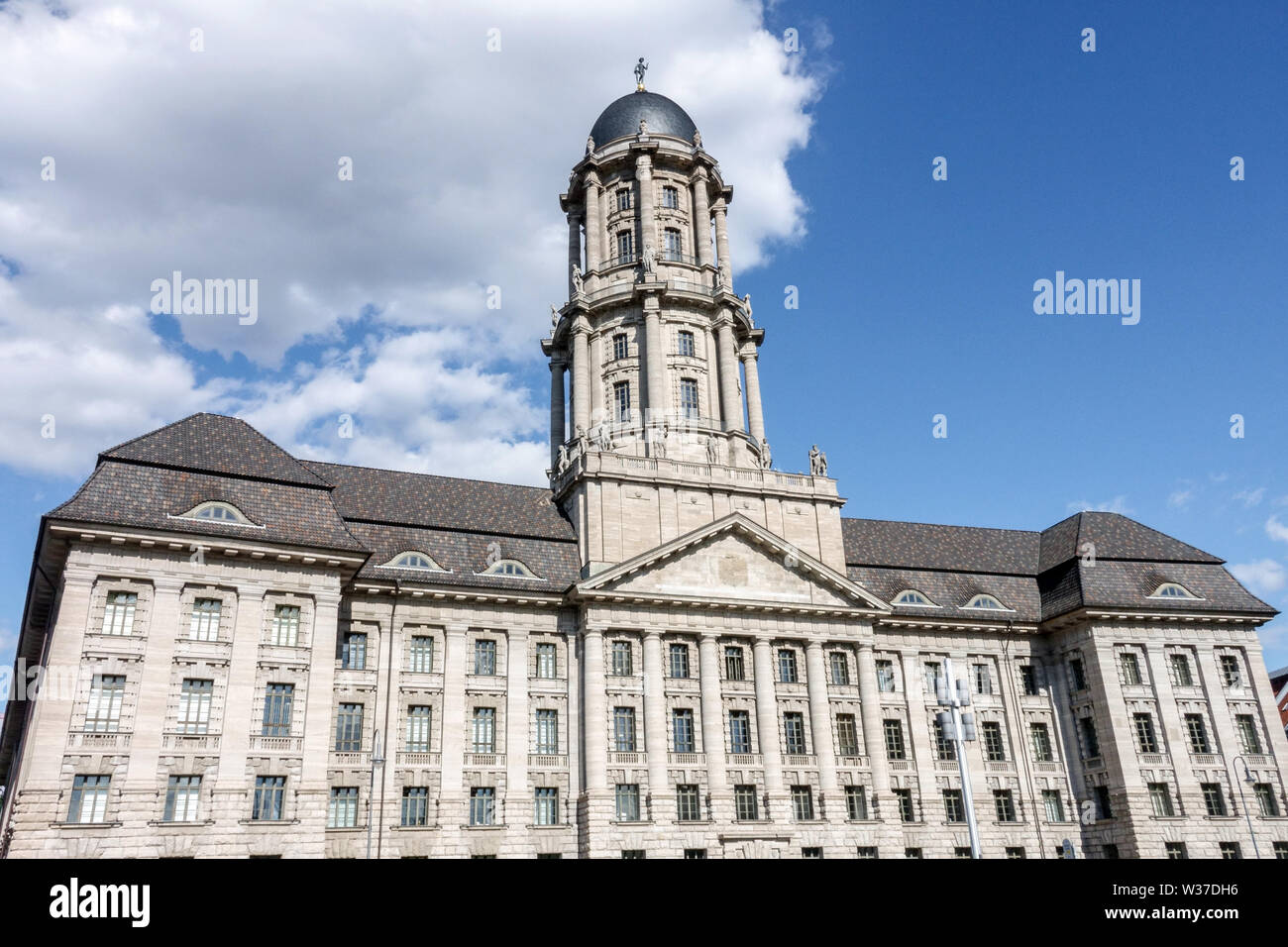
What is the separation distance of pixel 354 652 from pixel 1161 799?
4369 cm

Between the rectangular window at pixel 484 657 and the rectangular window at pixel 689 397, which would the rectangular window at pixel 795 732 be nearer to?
the rectangular window at pixel 484 657

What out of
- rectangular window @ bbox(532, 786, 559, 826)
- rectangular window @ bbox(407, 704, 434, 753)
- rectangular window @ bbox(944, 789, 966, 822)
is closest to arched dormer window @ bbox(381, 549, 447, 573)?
rectangular window @ bbox(407, 704, 434, 753)

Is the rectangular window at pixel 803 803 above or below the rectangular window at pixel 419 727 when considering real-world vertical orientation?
below

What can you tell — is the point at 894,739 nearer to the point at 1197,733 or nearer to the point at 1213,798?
the point at 1197,733

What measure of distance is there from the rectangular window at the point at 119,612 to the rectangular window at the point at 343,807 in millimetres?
11236

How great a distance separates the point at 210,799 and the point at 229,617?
751cm

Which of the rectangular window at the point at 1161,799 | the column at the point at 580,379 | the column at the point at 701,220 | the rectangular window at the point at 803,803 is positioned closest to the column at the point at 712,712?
the rectangular window at the point at 803,803

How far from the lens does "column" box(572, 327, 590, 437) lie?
64.1 meters

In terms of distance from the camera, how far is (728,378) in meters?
65.3

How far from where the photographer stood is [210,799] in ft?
128

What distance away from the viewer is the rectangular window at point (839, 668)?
53688 mm

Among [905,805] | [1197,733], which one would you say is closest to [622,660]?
[905,805]
